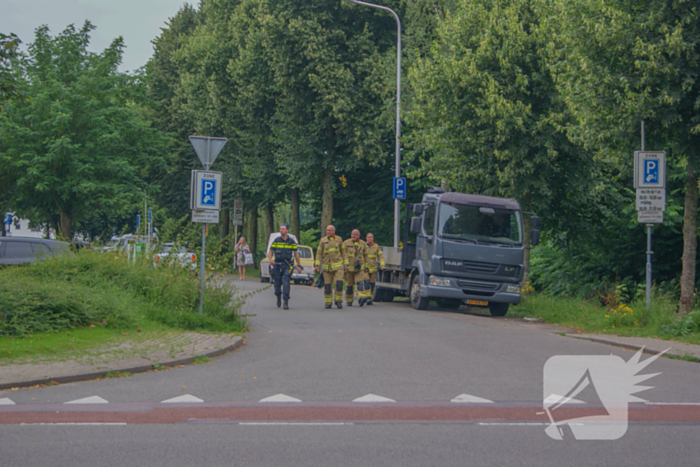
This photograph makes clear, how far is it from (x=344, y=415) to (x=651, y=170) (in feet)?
30.0

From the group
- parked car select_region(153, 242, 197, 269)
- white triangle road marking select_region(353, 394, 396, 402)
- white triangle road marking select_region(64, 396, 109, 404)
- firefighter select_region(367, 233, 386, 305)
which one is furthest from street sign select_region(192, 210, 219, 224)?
firefighter select_region(367, 233, 386, 305)

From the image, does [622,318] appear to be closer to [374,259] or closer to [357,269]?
[357,269]

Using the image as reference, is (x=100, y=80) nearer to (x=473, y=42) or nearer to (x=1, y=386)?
(x=473, y=42)

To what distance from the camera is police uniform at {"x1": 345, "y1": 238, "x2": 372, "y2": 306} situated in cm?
1945

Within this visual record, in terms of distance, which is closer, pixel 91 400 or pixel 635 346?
pixel 91 400

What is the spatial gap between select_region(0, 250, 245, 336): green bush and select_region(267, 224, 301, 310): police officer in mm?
4022

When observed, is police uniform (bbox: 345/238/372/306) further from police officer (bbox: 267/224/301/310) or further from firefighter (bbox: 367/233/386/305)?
police officer (bbox: 267/224/301/310)

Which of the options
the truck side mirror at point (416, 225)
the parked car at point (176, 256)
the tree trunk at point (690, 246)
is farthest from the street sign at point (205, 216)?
the tree trunk at point (690, 246)

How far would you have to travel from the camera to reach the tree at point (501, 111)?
19.6 m

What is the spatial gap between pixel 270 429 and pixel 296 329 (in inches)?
303

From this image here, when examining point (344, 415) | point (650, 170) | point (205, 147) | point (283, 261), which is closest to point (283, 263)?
point (283, 261)

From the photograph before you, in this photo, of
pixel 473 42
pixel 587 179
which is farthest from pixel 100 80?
pixel 587 179

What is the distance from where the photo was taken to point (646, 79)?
43.8 ft

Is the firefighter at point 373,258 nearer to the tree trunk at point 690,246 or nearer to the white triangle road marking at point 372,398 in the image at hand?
the tree trunk at point 690,246
